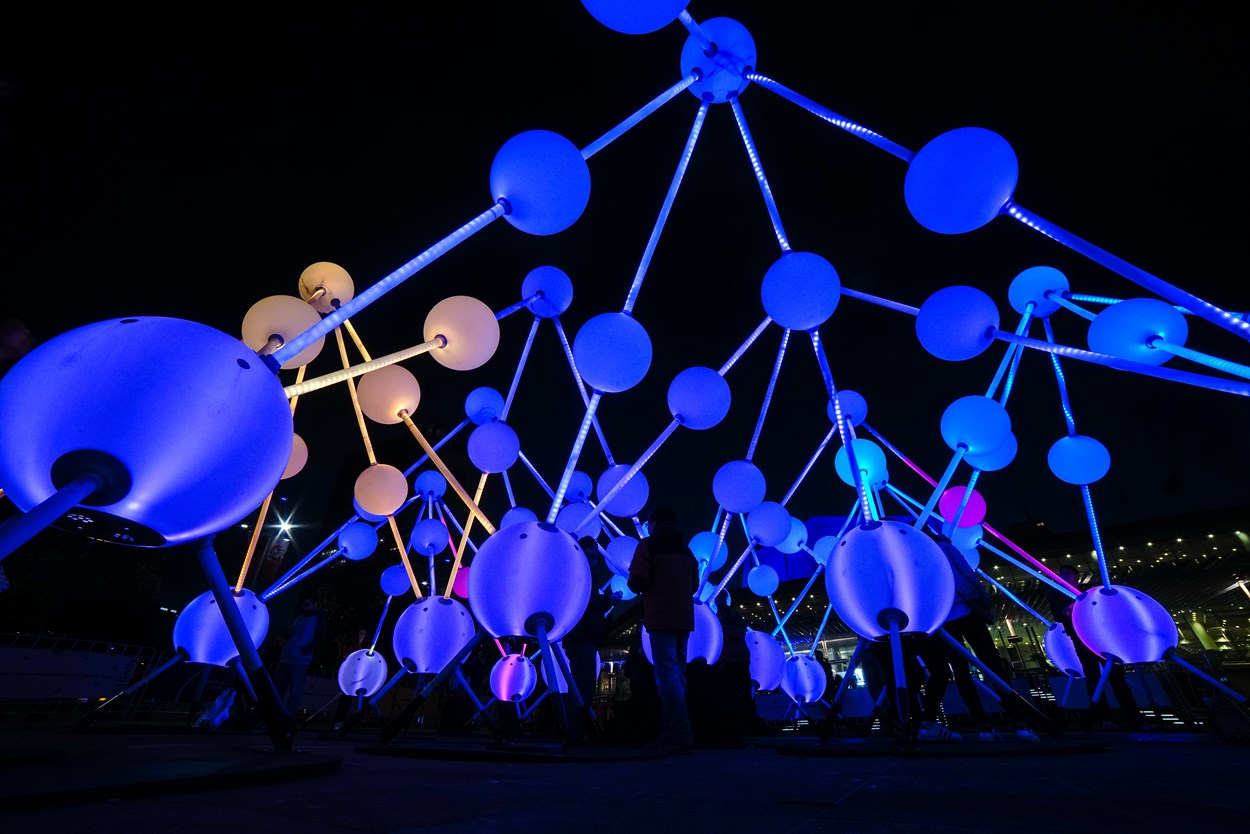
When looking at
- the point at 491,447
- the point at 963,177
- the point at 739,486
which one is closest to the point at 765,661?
the point at 739,486

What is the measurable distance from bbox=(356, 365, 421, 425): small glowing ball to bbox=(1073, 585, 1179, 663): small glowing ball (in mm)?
7880

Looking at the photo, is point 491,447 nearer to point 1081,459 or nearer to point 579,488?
point 579,488

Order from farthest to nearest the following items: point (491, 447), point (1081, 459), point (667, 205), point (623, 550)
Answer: point (623, 550) → point (491, 447) → point (1081, 459) → point (667, 205)

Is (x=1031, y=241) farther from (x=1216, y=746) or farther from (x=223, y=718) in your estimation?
(x=223, y=718)

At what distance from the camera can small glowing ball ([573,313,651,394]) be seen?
468cm

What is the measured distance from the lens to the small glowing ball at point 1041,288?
5.38 metres

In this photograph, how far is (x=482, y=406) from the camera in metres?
8.04

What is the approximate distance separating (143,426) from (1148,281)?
4.34 metres

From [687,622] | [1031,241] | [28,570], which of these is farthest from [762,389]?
[28,570]

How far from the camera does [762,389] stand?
1191 cm

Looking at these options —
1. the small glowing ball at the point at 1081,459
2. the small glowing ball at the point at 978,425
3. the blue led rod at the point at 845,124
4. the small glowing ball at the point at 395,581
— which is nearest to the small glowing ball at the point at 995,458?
the small glowing ball at the point at 978,425

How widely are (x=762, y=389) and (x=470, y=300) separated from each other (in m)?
8.14

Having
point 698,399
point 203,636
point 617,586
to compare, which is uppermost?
point 698,399

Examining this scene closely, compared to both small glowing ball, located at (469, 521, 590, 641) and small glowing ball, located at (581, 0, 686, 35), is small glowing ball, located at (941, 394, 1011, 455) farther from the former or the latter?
small glowing ball, located at (581, 0, 686, 35)
